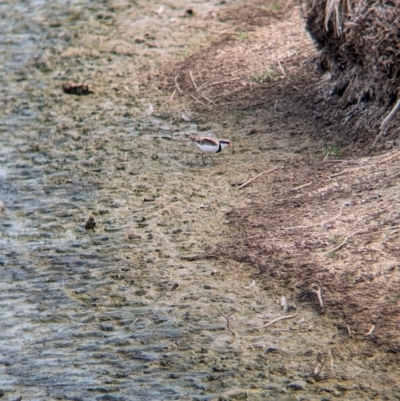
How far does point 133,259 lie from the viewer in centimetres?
513

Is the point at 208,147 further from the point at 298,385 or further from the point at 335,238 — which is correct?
the point at 298,385

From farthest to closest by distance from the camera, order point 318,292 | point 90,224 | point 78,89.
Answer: point 78,89 → point 90,224 → point 318,292

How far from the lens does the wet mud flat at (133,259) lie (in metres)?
4.12

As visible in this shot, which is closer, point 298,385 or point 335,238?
point 298,385

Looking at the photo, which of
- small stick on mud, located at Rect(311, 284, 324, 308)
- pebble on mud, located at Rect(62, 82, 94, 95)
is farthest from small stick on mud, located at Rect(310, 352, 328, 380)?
pebble on mud, located at Rect(62, 82, 94, 95)

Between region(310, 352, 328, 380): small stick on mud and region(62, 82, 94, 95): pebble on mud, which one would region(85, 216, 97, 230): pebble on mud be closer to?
region(310, 352, 328, 380): small stick on mud

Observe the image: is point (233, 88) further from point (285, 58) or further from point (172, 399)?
point (172, 399)

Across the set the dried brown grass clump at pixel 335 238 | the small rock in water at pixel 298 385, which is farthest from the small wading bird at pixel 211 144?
the small rock in water at pixel 298 385

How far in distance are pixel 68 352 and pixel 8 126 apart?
2983 millimetres

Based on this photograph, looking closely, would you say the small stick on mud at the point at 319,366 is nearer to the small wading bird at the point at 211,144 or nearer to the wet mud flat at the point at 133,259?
the wet mud flat at the point at 133,259

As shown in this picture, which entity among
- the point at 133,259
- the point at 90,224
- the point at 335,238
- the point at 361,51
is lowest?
the point at 90,224

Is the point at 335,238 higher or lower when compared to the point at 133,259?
higher

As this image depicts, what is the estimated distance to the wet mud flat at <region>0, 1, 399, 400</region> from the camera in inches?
162

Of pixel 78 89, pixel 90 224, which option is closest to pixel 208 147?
pixel 90 224
